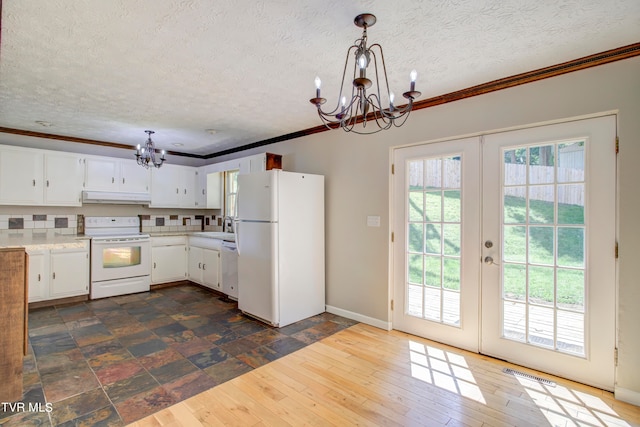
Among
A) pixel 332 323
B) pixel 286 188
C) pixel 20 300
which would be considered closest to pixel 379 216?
pixel 286 188

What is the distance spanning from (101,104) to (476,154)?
370cm

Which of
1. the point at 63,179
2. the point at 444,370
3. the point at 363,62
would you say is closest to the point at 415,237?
the point at 444,370

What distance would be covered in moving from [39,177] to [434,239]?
17.1 ft

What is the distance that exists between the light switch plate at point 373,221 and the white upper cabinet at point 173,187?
3666 mm

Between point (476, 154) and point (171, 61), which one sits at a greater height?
point (171, 61)

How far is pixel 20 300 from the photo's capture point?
81.2 inches

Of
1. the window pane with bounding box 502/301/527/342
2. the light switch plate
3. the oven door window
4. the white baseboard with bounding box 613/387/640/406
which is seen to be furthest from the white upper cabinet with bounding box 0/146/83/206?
the white baseboard with bounding box 613/387/640/406

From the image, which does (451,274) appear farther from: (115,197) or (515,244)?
(115,197)

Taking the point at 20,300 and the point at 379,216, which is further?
the point at 379,216

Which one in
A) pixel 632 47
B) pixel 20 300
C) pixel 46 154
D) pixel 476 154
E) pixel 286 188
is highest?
pixel 632 47

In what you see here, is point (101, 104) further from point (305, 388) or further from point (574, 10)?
point (574, 10)

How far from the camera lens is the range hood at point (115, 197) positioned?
4.69 m

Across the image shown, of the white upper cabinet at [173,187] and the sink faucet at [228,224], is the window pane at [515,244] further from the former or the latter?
the white upper cabinet at [173,187]

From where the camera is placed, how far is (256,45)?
2.08 m
